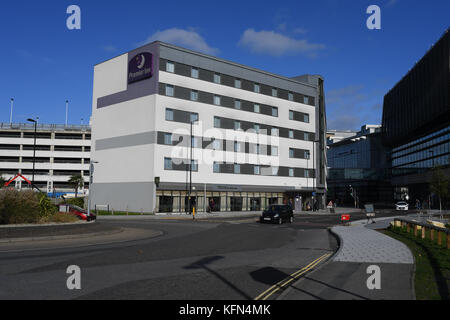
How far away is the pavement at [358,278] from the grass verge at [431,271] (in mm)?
169

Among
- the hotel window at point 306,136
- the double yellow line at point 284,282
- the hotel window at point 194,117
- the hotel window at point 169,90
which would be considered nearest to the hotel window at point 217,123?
the hotel window at point 194,117

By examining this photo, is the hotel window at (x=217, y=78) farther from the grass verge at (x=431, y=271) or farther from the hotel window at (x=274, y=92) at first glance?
the grass verge at (x=431, y=271)

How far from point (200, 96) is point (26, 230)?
120 ft

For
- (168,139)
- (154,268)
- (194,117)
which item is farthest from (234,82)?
(154,268)

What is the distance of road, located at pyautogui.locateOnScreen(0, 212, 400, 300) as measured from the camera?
7441 millimetres

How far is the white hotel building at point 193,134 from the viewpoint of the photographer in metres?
46.4

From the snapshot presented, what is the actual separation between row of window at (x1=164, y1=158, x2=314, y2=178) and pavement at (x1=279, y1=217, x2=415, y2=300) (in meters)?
34.5

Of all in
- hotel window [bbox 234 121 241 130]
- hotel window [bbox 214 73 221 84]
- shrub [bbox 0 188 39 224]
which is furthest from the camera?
hotel window [bbox 234 121 241 130]

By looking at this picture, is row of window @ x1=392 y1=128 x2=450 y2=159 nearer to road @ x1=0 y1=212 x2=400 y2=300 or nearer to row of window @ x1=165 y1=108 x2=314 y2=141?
row of window @ x1=165 y1=108 x2=314 y2=141

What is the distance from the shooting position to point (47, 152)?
94812mm

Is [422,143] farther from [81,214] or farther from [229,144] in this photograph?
[81,214]

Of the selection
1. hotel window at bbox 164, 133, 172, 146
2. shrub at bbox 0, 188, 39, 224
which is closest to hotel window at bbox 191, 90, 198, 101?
hotel window at bbox 164, 133, 172, 146
